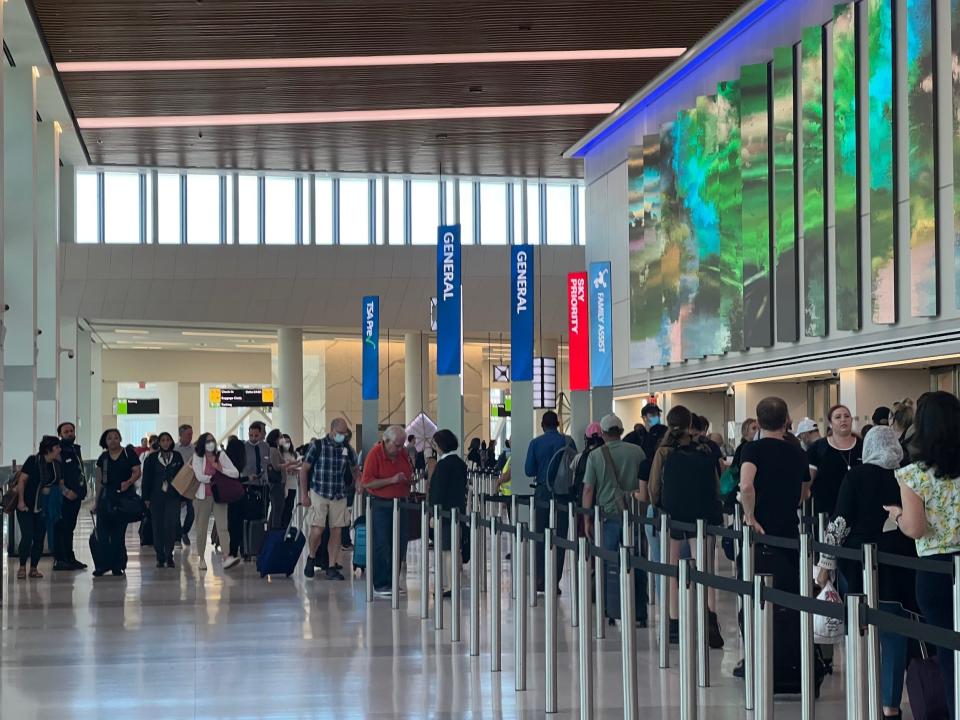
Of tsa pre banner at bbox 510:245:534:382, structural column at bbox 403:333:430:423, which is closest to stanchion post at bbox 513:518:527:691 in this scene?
tsa pre banner at bbox 510:245:534:382

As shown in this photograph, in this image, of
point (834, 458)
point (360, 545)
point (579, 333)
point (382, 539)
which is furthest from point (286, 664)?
point (579, 333)

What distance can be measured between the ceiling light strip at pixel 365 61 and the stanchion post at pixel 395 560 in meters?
10.7

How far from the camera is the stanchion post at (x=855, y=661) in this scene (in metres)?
5.00

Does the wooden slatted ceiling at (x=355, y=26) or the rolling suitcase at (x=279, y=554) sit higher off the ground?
the wooden slatted ceiling at (x=355, y=26)

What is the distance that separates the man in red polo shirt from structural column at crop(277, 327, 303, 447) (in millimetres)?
26084

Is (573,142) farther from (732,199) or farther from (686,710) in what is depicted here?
(686,710)

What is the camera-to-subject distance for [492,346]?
4994 centimetres

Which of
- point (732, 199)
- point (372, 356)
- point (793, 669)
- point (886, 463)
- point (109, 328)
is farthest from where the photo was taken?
point (109, 328)

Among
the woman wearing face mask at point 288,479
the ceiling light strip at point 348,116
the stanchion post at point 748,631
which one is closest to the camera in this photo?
the stanchion post at point 748,631

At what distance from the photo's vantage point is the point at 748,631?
687cm

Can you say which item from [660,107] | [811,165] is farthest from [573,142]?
[811,165]

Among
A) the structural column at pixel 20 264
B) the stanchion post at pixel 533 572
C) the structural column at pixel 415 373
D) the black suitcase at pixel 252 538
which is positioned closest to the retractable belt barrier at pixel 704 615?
the stanchion post at pixel 533 572

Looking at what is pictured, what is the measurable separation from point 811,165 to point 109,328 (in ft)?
95.4

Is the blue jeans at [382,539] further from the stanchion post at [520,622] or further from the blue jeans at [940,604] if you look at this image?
→ the blue jeans at [940,604]
